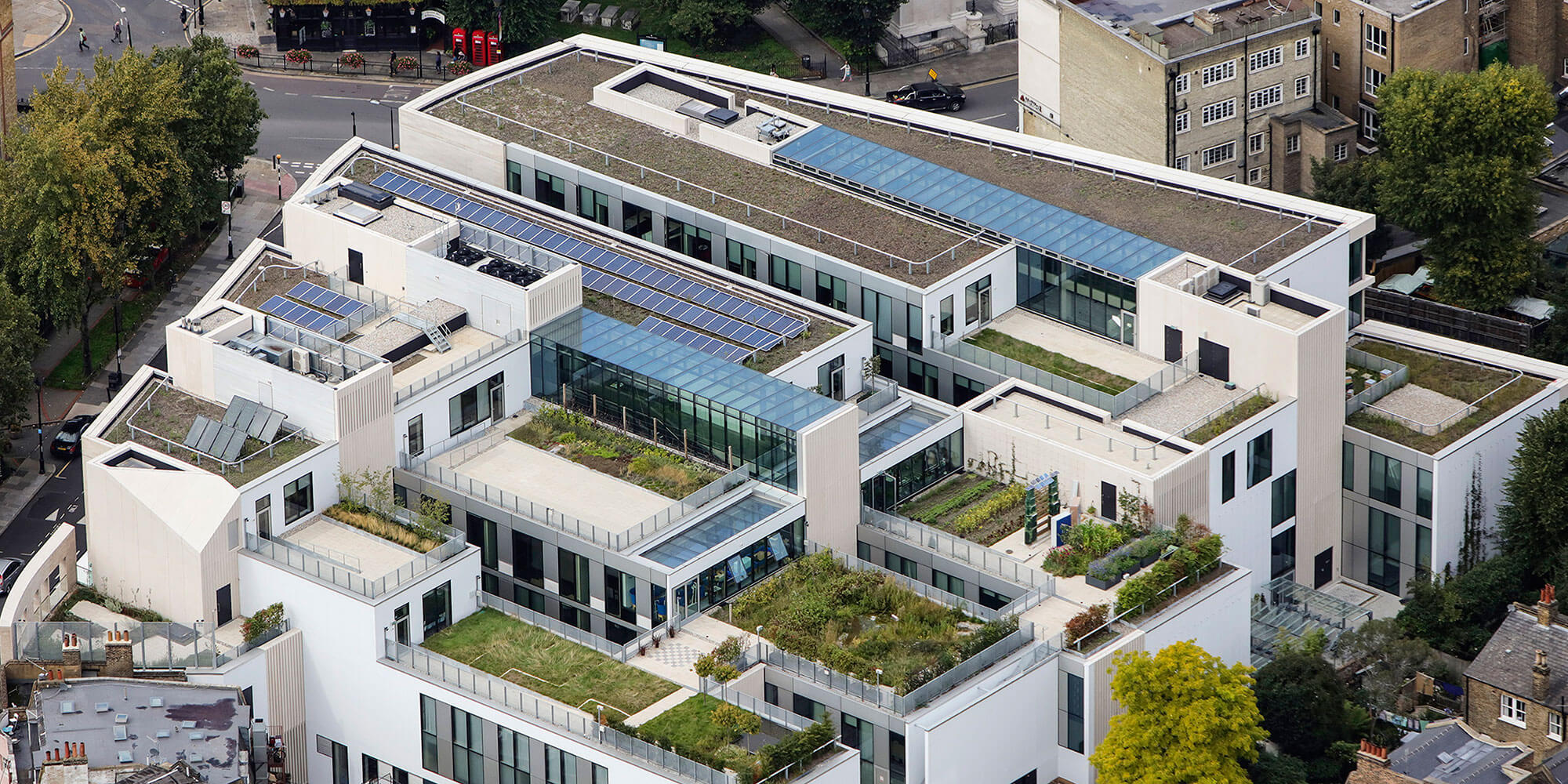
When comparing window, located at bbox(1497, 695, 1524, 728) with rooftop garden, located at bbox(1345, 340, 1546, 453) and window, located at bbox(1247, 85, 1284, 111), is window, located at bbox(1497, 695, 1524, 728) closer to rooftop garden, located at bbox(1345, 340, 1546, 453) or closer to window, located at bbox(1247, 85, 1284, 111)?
rooftop garden, located at bbox(1345, 340, 1546, 453)

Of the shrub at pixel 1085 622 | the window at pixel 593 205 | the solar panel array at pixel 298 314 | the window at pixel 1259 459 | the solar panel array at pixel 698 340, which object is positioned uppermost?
the window at pixel 593 205

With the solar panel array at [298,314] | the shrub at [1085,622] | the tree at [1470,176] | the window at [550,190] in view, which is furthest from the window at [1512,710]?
the window at [550,190]

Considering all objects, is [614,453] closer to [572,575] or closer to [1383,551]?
[572,575]

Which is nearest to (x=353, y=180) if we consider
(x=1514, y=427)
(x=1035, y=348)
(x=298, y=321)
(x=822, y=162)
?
(x=298, y=321)

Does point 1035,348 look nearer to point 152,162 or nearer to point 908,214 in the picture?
point 908,214

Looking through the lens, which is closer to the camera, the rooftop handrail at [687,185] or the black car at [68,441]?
the rooftop handrail at [687,185]

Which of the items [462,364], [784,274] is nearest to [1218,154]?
[784,274]

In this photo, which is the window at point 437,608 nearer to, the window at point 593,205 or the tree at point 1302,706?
the window at point 593,205
